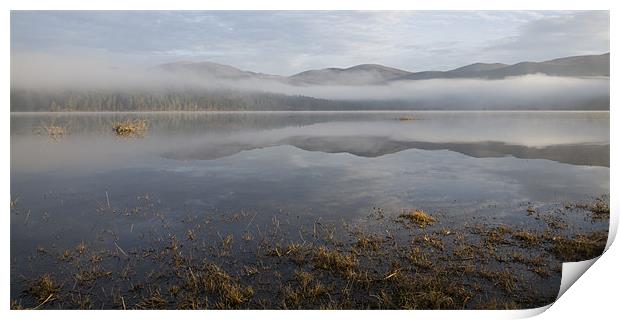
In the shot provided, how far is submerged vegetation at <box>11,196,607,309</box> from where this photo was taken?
5.83 metres

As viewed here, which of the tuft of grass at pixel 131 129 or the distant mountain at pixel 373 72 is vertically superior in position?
the distant mountain at pixel 373 72

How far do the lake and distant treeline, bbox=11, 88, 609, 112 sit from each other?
0.27m

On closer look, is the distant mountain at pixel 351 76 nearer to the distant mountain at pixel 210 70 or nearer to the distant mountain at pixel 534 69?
the distant mountain at pixel 534 69

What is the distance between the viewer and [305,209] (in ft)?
27.1

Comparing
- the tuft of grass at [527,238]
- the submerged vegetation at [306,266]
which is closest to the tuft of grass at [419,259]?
the submerged vegetation at [306,266]

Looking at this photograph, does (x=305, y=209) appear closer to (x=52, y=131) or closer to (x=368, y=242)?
(x=368, y=242)

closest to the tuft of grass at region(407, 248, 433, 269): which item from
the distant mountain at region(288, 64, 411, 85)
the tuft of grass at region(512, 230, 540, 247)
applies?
the tuft of grass at region(512, 230, 540, 247)

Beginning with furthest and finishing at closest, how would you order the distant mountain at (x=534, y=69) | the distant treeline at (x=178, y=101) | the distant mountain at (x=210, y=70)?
1. the distant treeline at (x=178, y=101)
2. the distant mountain at (x=210, y=70)
3. the distant mountain at (x=534, y=69)

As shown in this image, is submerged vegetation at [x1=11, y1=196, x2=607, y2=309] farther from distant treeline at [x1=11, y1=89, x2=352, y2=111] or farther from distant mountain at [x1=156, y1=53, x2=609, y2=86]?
distant mountain at [x1=156, y1=53, x2=609, y2=86]

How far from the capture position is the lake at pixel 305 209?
19.7ft

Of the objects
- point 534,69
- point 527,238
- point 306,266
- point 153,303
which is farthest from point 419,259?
point 534,69

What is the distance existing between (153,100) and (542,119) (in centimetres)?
960

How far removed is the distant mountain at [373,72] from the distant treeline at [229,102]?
1.79ft
